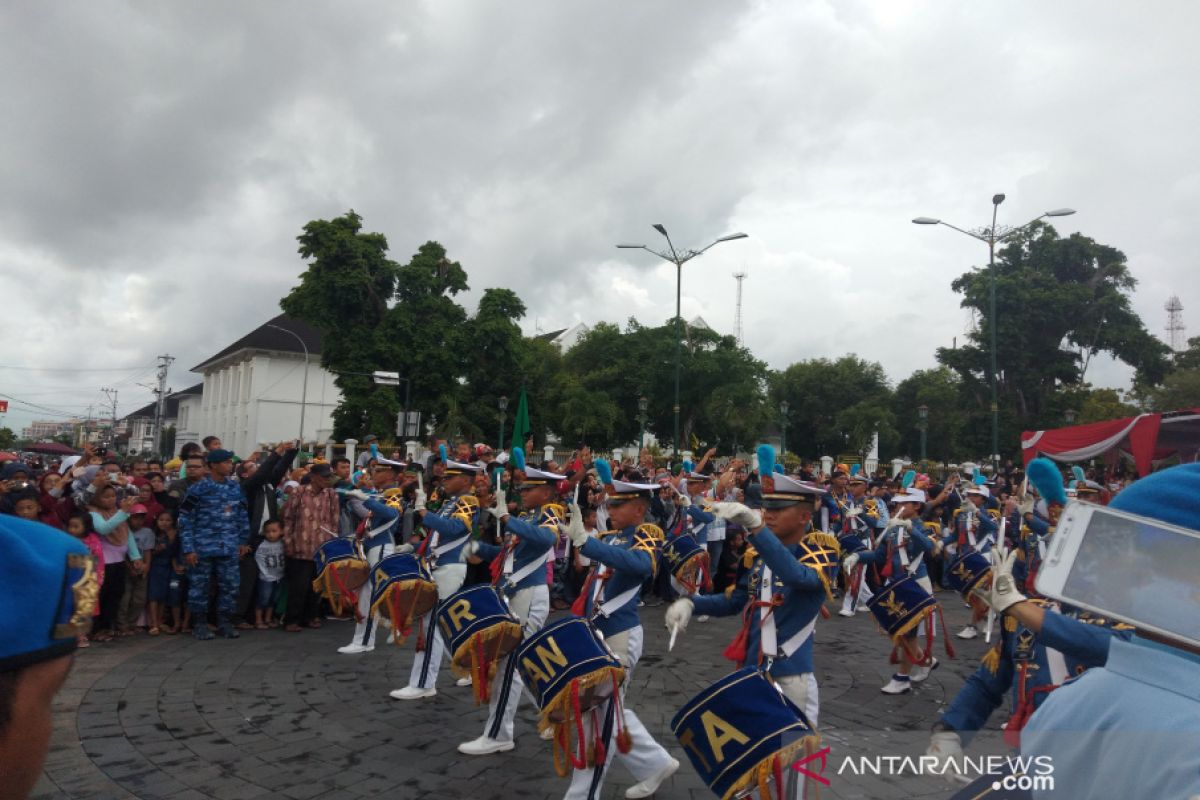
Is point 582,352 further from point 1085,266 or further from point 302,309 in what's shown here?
point 1085,266

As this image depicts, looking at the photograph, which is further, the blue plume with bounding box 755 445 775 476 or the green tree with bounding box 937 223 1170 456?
the green tree with bounding box 937 223 1170 456

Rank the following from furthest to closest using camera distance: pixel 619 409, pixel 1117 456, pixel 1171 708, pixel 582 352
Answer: pixel 582 352 < pixel 619 409 < pixel 1117 456 < pixel 1171 708

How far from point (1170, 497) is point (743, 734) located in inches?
96.5

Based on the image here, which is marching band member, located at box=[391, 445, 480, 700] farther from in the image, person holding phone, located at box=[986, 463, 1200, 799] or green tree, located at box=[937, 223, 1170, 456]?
green tree, located at box=[937, 223, 1170, 456]

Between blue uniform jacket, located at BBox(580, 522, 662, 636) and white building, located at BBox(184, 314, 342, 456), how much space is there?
49.3 m

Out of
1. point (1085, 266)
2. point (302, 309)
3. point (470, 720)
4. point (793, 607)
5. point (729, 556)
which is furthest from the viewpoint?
point (1085, 266)

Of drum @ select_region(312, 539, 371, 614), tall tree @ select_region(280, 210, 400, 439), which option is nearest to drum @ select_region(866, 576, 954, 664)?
drum @ select_region(312, 539, 371, 614)

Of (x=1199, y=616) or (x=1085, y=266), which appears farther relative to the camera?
(x=1085, y=266)

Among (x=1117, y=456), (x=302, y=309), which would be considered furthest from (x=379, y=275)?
(x=1117, y=456)

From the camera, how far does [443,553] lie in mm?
7016

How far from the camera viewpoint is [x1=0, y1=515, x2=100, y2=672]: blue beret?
1.13 meters

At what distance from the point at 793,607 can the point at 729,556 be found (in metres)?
9.39

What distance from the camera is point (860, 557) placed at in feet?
24.4

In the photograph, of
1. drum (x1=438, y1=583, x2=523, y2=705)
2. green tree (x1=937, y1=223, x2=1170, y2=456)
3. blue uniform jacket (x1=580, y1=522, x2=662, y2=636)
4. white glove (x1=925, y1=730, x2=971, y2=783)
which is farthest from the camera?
green tree (x1=937, y1=223, x2=1170, y2=456)
